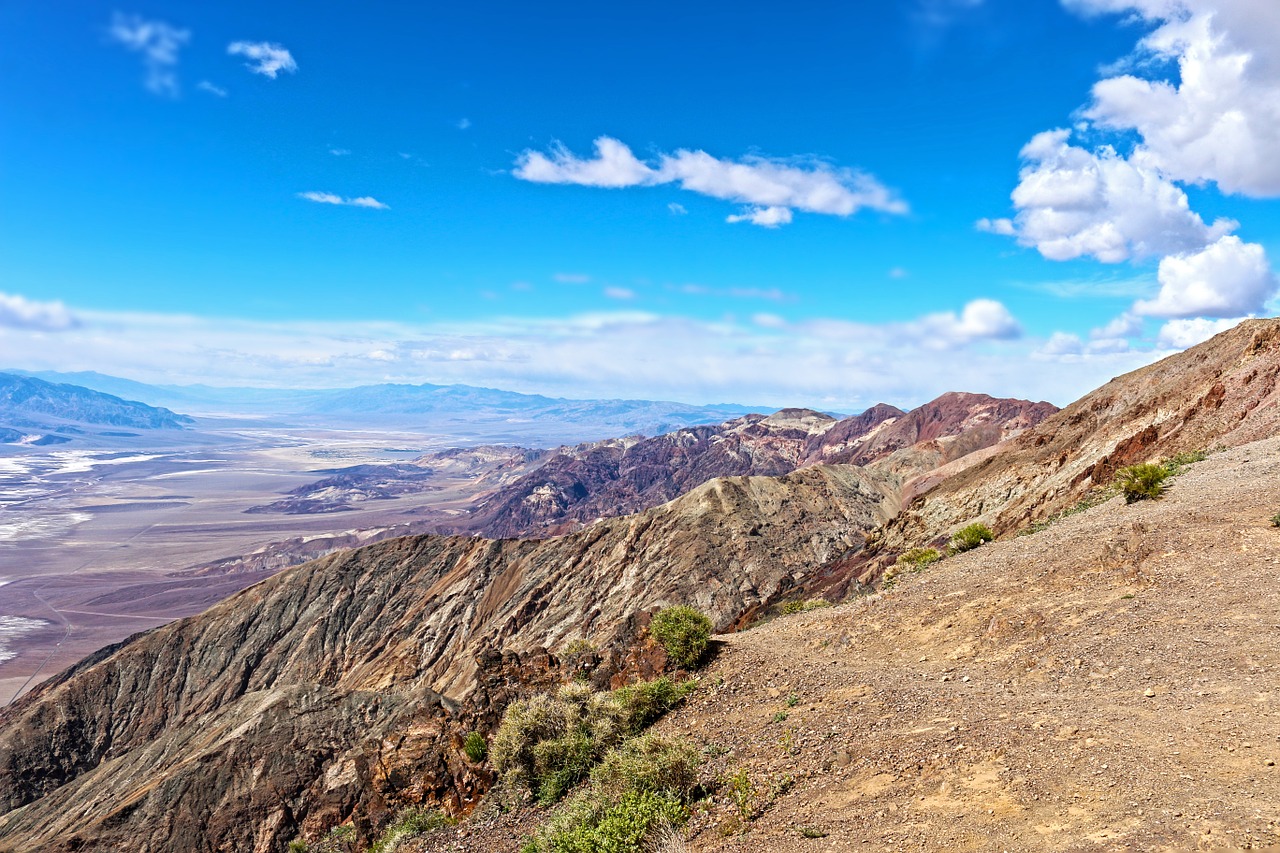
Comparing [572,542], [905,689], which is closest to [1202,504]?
[905,689]

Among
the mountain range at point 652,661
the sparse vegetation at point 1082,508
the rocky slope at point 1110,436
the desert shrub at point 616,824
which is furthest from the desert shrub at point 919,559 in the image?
the desert shrub at point 616,824

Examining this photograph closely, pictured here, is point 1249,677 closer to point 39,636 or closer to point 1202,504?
point 1202,504

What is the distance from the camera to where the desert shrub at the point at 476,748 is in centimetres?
1450

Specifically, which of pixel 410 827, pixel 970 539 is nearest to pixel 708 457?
pixel 970 539

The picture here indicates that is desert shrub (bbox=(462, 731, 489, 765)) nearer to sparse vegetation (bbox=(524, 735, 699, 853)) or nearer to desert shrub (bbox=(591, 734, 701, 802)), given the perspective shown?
sparse vegetation (bbox=(524, 735, 699, 853))

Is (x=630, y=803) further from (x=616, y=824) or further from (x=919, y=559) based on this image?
(x=919, y=559)

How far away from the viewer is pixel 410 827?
535 inches

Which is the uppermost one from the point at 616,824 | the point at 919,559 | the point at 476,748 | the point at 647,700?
the point at 919,559

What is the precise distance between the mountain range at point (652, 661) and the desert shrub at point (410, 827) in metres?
0.48

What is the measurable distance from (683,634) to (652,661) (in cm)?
105

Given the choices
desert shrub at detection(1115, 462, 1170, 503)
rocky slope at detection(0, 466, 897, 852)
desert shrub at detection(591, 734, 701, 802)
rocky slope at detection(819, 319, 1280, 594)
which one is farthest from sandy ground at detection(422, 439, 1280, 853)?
rocky slope at detection(819, 319, 1280, 594)

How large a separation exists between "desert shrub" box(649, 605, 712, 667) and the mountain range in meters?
0.85

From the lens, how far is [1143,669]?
9430 mm

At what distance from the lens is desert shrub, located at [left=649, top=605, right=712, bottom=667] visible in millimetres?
13750
